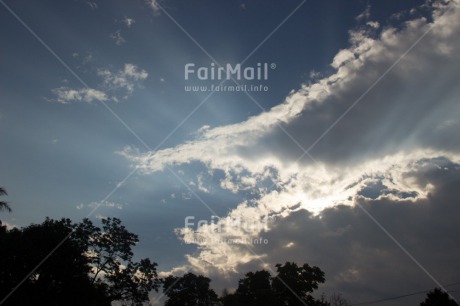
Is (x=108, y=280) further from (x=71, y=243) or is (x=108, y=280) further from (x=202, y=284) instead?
(x=202, y=284)

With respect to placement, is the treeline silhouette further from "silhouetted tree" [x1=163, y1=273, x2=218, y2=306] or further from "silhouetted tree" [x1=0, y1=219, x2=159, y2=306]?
"silhouetted tree" [x1=163, y1=273, x2=218, y2=306]

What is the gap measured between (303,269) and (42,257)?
31746 mm

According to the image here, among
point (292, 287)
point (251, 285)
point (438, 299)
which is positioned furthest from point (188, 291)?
point (438, 299)

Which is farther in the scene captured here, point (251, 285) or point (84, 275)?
point (251, 285)

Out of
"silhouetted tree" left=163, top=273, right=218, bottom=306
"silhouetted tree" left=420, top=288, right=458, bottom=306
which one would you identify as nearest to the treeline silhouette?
"silhouetted tree" left=420, top=288, right=458, bottom=306

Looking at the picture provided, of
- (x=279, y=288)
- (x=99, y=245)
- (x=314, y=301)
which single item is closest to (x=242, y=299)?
(x=279, y=288)

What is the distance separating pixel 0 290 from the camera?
27891 millimetres

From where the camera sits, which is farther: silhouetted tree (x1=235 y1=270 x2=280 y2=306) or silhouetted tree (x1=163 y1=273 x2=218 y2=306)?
silhouetted tree (x1=163 y1=273 x2=218 y2=306)

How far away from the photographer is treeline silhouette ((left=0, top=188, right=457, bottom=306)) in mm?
29406

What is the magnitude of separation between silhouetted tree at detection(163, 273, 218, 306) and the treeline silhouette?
2813 cm

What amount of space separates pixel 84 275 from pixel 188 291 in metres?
52.1

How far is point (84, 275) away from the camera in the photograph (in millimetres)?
34281

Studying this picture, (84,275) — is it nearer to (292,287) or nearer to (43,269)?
(43,269)

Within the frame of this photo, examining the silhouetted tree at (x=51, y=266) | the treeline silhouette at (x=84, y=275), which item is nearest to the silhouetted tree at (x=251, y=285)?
the treeline silhouette at (x=84, y=275)
